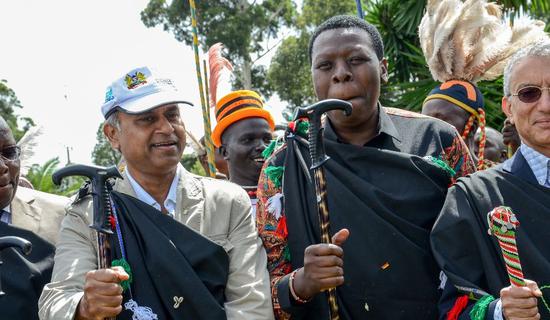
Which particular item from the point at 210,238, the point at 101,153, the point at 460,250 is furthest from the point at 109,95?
the point at 101,153

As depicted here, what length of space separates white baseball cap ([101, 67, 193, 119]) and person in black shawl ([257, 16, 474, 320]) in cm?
61

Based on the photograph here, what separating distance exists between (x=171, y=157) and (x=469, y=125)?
2.49 metres

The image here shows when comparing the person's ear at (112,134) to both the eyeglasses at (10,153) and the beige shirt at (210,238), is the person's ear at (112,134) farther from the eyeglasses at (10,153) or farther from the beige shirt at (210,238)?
the eyeglasses at (10,153)

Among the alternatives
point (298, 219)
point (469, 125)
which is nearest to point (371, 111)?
point (298, 219)

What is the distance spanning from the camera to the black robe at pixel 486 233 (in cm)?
289

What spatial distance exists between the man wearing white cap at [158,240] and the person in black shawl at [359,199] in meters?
0.16

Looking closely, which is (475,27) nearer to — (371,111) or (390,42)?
(371,111)

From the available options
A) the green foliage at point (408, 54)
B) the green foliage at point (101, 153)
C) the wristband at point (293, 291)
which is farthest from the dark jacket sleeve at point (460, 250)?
the green foliage at point (101, 153)

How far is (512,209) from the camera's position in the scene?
2.97m

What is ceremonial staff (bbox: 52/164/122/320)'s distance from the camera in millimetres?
3018

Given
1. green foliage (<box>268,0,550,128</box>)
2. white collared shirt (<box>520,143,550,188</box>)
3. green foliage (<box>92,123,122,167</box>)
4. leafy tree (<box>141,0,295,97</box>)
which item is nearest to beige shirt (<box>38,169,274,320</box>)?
white collared shirt (<box>520,143,550,188</box>)

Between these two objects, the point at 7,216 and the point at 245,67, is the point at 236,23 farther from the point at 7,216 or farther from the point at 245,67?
the point at 7,216

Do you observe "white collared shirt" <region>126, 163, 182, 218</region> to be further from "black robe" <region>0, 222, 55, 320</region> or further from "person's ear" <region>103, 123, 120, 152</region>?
"black robe" <region>0, 222, 55, 320</region>

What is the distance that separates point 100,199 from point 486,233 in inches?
62.6
